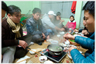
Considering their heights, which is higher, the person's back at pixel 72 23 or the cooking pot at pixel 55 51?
the person's back at pixel 72 23

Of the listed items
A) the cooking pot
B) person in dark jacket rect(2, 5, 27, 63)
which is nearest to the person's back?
the cooking pot

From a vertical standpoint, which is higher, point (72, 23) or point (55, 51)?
point (72, 23)

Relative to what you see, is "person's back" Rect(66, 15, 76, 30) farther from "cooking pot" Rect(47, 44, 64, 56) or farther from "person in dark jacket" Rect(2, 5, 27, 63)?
"person in dark jacket" Rect(2, 5, 27, 63)

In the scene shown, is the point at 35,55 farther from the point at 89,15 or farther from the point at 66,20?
the point at 66,20

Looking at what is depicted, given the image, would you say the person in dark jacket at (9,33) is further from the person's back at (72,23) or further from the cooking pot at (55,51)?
the person's back at (72,23)

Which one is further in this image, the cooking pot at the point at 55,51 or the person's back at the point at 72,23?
the person's back at the point at 72,23

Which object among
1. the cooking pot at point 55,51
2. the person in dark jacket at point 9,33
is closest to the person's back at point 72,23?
the cooking pot at point 55,51

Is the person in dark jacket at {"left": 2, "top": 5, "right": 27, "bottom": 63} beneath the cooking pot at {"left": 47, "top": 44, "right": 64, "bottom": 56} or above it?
above

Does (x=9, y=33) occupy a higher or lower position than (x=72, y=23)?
lower

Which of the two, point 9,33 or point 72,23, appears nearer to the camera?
point 9,33

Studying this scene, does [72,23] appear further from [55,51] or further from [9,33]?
[9,33]

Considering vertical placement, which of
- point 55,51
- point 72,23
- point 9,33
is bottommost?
point 55,51

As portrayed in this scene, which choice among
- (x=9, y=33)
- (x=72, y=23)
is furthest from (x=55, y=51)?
(x=72, y=23)

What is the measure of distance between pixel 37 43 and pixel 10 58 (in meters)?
0.98
